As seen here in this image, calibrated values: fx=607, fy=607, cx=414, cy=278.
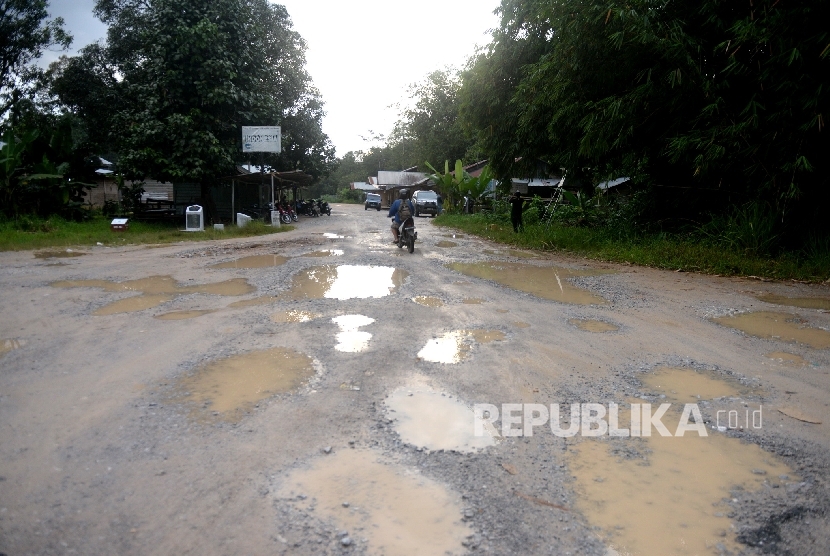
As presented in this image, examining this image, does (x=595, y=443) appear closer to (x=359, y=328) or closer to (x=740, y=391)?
(x=740, y=391)

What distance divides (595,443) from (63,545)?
9.11ft

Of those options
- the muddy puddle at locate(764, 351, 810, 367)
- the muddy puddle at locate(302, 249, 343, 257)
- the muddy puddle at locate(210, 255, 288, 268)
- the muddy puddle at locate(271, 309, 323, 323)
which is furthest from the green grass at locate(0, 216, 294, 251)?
the muddy puddle at locate(764, 351, 810, 367)

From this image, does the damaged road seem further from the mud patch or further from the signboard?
the signboard

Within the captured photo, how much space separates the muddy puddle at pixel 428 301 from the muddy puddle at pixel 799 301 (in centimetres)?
428

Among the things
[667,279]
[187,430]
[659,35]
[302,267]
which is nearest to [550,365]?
[187,430]

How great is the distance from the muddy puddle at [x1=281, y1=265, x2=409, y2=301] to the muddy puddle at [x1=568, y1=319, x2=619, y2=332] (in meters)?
2.59

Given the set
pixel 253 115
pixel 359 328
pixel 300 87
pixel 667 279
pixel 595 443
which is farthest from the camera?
pixel 300 87

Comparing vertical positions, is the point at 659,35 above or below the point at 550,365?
above

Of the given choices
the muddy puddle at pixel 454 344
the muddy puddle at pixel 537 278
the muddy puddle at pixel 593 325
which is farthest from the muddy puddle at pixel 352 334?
the muddy puddle at pixel 537 278

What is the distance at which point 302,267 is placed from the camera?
10.7 m

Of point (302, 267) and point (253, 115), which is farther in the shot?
point (253, 115)

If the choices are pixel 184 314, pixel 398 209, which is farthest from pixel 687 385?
pixel 398 209

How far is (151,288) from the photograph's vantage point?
8547 millimetres

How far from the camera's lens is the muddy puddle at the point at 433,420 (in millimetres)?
3578
